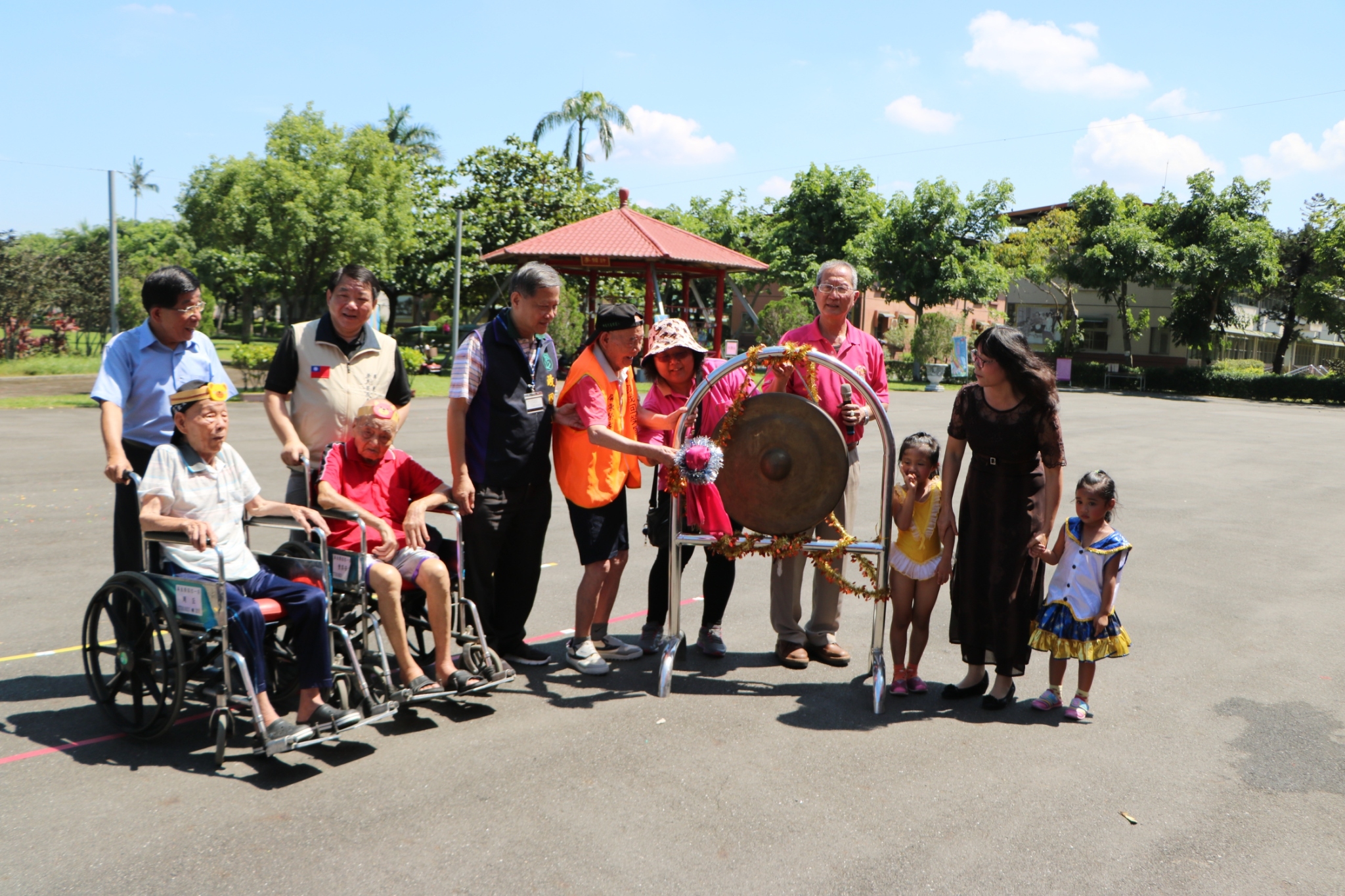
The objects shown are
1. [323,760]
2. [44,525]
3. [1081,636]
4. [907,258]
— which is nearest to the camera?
[323,760]

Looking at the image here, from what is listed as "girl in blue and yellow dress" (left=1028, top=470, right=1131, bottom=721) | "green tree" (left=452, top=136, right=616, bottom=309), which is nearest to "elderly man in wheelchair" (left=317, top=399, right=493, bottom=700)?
"girl in blue and yellow dress" (left=1028, top=470, right=1131, bottom=721)

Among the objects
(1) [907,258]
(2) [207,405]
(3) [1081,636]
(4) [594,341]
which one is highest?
(1) [907,258]

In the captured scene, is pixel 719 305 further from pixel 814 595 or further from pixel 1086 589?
pixel 1086 589

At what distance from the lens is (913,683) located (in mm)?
5016

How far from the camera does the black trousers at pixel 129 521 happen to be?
4441mm

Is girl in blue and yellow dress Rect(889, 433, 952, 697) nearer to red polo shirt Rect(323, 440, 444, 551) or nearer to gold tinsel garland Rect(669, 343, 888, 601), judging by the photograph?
gold tinsel garland Rect(669, 343, 888, 601)

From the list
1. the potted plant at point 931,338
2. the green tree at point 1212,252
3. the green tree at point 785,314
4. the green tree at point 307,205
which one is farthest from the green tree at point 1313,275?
the green tree at point 307,205

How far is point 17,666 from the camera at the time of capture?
5039 millimetres

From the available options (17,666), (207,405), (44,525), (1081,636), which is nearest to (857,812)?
(1081,636)

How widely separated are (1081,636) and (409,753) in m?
3.09

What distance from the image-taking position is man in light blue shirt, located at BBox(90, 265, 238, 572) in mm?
4457

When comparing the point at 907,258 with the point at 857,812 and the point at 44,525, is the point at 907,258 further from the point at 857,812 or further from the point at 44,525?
the point at 857,812

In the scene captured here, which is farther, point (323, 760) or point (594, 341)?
point (594, 341)

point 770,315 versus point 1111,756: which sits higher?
point 770,315
